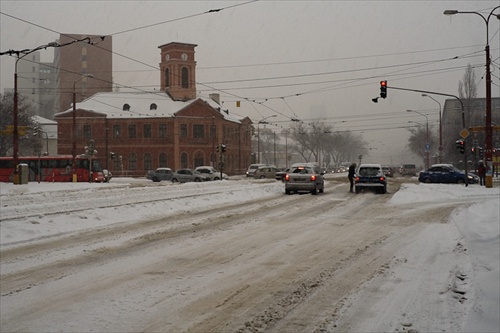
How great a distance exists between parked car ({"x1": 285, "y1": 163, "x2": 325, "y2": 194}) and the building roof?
48.0 metres

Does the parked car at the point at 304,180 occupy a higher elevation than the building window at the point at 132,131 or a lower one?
lower

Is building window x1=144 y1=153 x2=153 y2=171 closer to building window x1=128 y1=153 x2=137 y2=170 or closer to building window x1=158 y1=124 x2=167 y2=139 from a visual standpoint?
building window x1=128 y1=153 x2=137 y2=170

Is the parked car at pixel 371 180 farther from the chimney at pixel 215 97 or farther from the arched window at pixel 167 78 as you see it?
the chimney at pixel 215 97

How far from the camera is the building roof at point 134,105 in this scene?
247 ft

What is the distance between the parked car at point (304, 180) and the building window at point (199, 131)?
158ft

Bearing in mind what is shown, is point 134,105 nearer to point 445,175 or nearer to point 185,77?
point 185,77

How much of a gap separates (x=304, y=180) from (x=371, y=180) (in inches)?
156

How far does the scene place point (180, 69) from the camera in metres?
79.8

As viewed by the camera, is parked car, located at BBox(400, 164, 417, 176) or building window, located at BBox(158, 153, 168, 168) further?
building window, located at BBox(158, 153, 168, 168)

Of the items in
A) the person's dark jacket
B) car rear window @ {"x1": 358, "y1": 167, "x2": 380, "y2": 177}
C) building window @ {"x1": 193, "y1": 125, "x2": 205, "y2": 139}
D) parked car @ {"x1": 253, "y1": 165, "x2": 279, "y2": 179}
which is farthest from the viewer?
building window @ {"x1": 193, "y1": 125, "x2": 205, "y2": 139}

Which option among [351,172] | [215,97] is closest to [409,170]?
[215,97]

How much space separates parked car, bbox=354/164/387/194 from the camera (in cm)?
2864

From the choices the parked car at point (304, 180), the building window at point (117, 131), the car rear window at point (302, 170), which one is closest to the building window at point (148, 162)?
the building window at point (117, 131)

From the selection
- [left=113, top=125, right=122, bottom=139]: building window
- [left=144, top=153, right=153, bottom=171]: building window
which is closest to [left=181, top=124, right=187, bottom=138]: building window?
[left=144, top=153, right=153, bottom=171]: building window
